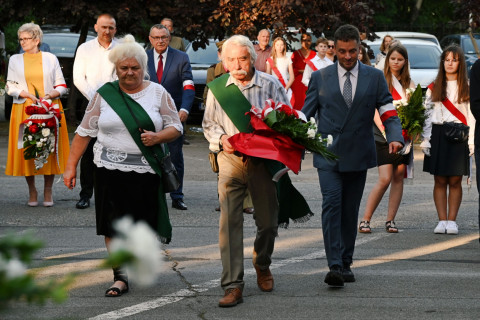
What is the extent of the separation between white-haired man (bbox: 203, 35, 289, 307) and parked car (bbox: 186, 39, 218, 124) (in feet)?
43.4

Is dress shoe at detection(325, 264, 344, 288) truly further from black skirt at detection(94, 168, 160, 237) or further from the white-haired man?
black skirt at detection(94, 168, 160, 237)

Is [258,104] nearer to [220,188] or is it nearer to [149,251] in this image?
[220,188]

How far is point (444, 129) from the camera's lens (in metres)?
8.87

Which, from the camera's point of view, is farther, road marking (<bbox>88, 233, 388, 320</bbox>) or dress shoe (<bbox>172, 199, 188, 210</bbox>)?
dress shoe (<bbox>172, 199, 188, 210</bbox>)

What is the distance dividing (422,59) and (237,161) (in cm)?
1484

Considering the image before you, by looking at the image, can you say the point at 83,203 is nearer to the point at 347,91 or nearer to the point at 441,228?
the point at 441,228

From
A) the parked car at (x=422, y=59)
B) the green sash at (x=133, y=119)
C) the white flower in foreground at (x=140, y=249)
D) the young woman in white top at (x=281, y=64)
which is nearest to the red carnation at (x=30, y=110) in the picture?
the green sash at (x=133, y=119)

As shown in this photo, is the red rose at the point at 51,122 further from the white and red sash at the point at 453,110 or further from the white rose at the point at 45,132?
the white and red sash at the point at 453,110

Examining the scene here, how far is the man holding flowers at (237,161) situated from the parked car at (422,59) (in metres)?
13.3

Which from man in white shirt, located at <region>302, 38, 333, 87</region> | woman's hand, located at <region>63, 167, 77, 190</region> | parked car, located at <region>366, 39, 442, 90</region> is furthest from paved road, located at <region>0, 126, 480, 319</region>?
parked car, located at <region>366, 39, 442, 90</region>

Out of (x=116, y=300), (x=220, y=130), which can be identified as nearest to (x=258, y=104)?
(x=220, y=130)

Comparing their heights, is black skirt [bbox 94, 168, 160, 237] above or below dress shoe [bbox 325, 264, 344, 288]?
above

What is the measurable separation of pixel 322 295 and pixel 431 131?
330 centimetres

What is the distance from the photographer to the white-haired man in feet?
19.3
